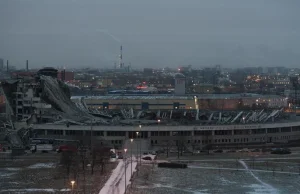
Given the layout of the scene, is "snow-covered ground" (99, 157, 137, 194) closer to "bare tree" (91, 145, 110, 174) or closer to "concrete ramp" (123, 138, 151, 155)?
"bare tree" (91, 145, 110, 174)

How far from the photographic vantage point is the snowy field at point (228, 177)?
35.6 ft

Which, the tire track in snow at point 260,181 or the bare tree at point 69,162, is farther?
the bare tree at point 69,162

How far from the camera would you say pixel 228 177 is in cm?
1223

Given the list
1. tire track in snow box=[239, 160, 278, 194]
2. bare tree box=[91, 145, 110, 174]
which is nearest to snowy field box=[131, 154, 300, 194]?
tire track in snow box=[239, 160, 278, 194]

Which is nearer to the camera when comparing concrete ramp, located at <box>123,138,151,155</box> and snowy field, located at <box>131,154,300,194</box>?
snowy field, located at <box>131,154,300,194</box>

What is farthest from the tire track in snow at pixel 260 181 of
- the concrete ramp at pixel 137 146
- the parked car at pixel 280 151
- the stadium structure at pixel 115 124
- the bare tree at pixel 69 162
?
the bare tree at pixel 69 162

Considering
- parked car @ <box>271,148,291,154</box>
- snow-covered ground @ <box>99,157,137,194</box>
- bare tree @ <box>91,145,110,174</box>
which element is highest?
bare tree @ <box>91,145,110,174</box>

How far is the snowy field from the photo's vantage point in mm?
10844

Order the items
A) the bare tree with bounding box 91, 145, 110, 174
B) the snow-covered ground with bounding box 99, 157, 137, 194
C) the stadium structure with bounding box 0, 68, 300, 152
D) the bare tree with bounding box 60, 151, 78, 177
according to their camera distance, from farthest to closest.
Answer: the stadium structure with bounding box 0, 68, 300, 152
the bare tree with bounding box 91, 145, 110, 174
the bare tree with bounding box 60, 151, 78, 177
the snow-covered ground with bounding box 99, 157, 137, 194

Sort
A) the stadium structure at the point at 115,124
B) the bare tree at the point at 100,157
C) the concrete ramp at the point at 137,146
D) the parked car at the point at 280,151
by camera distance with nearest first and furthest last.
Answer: the bare tree at the point at 100,157
the parked car at the point at 280,151
the concrete ramp at the point at 137,146
the stadium structure at the point at 115,124

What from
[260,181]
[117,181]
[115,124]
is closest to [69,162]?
[117,181]

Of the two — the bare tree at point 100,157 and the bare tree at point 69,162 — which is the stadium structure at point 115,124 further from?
the bare tree at point 69,162

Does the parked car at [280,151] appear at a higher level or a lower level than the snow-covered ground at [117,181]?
higher

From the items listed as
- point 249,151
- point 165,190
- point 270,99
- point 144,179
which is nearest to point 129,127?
point 249,151
